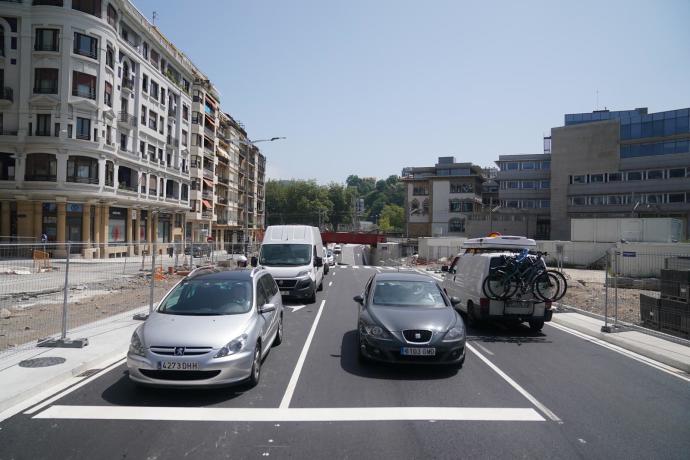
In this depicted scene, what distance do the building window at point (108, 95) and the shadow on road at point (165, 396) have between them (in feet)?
114

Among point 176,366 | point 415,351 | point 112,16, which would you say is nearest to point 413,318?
point 415,351

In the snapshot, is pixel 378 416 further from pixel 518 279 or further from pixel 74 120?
pixel 74 120

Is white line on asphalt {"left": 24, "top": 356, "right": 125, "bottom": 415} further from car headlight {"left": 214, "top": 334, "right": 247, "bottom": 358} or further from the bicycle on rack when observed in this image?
the bicycle on rack

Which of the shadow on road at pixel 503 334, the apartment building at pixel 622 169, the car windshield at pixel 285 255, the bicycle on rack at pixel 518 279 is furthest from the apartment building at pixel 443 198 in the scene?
the bicycle on rack at pixel 518 279

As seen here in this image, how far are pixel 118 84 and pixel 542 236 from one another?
58696 mm

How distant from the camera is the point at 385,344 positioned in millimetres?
7301

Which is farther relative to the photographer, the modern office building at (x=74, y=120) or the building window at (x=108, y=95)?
the building window at (x=108, y=95)

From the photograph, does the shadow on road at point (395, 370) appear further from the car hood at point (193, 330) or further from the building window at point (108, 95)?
the building window at point (108, 95)

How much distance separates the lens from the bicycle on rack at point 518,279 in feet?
35.2

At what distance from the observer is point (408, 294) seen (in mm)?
9078

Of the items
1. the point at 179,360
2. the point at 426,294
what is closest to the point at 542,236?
the point at 426,294

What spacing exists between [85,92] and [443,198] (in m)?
56.2

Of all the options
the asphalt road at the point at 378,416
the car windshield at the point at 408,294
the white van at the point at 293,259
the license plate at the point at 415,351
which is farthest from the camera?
the white van at the point at 293,259

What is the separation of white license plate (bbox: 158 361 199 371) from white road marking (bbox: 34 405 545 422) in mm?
469
